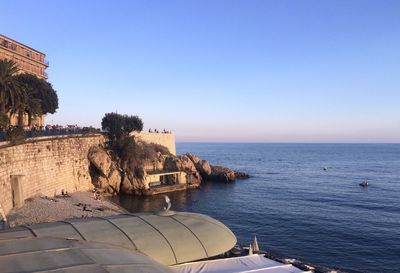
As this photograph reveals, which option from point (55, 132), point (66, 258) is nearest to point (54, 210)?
point (55, 132)

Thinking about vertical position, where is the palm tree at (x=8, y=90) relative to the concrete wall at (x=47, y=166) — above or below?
above

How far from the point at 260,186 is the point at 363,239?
32.9m

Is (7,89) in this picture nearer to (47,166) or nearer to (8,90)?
(8,90)

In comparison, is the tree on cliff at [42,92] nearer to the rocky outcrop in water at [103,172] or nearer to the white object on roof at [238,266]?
the rocky outcrop in water at [103,172]

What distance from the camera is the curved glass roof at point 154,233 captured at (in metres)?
10.0

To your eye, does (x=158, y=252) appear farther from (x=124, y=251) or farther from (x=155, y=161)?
(x=155, y=161)

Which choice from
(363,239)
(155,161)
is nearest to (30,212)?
(363,239)

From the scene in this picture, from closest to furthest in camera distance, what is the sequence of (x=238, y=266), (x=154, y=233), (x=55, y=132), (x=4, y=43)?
1. (x=154, y=233)
2. (x=238, y=266)
3. (x=55, y=132)
4. (x=4, y=43)

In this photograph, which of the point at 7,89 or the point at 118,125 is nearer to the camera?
the point at 7,89

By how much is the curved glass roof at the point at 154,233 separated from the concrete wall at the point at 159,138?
5232 centimetres

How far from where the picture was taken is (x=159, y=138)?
71.2 m

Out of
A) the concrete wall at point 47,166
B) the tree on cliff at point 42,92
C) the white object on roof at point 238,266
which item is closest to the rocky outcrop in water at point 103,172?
the concrete wall at point 47,166

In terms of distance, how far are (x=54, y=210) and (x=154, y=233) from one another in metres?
22.0

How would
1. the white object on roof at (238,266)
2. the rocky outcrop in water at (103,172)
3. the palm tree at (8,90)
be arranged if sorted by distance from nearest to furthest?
the white object on roof at (238,266), the palm tree at (8,90), the rocky outcrop in water at (103,172)
